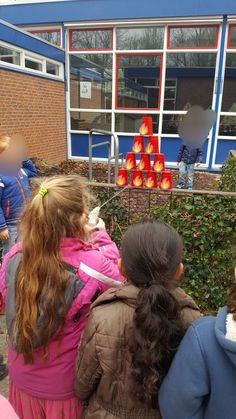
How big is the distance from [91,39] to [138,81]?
167 centimetres

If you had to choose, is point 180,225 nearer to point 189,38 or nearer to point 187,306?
point 187,306

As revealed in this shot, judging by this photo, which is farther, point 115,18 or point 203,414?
point 115,18

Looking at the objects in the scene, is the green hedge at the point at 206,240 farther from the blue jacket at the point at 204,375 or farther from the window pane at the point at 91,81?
the window pane at the point at 91,81

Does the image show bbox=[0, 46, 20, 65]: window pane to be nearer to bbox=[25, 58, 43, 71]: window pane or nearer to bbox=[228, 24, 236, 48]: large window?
bbox=[25, 58, 43, 71]: window pane

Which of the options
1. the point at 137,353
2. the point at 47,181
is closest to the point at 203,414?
the point at 137,353

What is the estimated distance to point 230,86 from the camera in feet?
28.9

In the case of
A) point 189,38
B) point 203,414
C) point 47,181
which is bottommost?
point 203,414

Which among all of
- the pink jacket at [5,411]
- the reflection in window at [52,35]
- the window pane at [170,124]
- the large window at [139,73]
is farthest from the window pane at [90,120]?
the pink jacket at [5,411]

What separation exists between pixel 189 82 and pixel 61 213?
28.2ft

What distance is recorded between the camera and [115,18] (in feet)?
28.1

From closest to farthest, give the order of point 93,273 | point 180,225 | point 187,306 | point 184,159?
point 187,306 < point 93,273 < point 180,225 < point 184,159

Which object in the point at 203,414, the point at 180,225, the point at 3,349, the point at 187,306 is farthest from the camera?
the point at 180,225

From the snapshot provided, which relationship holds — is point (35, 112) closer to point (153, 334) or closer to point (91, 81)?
point (91, 81)

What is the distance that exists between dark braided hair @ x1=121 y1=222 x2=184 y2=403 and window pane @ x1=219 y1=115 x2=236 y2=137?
856 cm
